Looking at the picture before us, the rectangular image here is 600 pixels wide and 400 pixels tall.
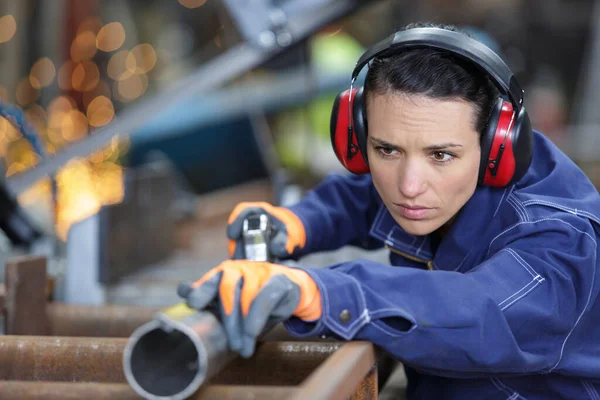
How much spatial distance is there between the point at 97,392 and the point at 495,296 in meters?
0.66

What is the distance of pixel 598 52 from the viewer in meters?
9.55

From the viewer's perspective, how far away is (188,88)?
3092 mm

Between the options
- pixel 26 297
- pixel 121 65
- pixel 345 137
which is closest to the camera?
pixel 345 137

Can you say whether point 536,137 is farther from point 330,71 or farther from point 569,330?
point 330,71

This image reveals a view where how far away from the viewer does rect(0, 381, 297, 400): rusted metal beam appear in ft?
3.77

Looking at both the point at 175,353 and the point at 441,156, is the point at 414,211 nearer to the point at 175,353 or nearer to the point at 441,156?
the point at 441,156

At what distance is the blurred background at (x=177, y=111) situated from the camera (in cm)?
304

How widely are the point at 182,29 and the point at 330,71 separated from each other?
5.89 ft

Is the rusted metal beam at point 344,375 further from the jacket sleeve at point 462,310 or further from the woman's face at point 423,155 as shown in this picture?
the woman's face at point 423,155

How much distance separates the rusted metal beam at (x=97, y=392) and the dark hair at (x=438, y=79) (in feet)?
2.09

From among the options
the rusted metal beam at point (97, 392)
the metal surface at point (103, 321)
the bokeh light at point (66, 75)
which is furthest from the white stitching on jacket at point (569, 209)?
the bokeh light at point (66, 75)

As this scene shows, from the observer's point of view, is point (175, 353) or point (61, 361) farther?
point (61, 361)

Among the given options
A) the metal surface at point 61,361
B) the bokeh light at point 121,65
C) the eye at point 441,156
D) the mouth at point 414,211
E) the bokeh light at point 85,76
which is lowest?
the metal surface at point 61,361

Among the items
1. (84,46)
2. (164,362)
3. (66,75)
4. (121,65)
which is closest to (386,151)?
(164,362)
